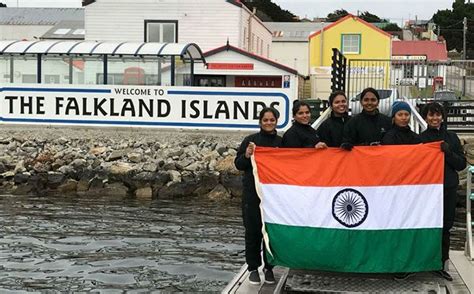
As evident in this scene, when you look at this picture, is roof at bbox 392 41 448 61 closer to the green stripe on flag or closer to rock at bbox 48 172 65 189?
rock at bbox 48 172 65 189

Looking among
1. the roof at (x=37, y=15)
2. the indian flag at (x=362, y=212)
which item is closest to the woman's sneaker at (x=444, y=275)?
the indian flag at (x=362, y=212)

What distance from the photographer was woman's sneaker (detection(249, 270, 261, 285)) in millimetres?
6918

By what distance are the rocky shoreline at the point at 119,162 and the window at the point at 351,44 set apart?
29086 millimetres

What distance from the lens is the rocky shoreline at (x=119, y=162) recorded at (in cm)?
1817

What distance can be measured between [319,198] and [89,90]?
15.3 metres

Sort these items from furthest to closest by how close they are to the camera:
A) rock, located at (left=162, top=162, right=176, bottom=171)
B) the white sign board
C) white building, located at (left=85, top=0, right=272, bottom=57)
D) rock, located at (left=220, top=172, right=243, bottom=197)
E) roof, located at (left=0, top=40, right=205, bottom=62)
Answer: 1. white building, located at (left=85, top=0, right=272, bottom=57)
2. roof, located at (left=0, top=40, right=205, bottom=62)
3. the white sign board
4. rock, located at (left=162, top=162, right=176, bottom=171)
5. rock, located at (left=220, top=172, right=243, bottom=197)

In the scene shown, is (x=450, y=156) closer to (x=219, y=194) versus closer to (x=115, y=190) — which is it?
(x=219, y=194)

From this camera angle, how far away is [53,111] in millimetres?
21344

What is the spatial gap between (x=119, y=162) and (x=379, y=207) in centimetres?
1327

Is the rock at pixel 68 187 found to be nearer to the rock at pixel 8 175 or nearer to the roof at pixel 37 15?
the rock at pixel 8 175

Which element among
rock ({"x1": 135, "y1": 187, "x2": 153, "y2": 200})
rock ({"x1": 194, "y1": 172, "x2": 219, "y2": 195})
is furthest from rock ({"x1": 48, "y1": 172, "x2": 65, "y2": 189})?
rock ({"x1": 194, "y1": 172, "x2": 219, "y2": 195})

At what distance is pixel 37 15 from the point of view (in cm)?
7369

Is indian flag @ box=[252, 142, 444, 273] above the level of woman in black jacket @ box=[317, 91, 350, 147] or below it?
below

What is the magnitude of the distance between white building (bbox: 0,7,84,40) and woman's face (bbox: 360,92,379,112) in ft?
192
